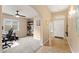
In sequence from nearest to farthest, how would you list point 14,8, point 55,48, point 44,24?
1. point 55,48
2. point 14,8
3. point 44,24

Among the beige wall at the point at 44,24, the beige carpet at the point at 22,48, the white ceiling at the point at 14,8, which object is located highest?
the white ceiling at the point at 14,8

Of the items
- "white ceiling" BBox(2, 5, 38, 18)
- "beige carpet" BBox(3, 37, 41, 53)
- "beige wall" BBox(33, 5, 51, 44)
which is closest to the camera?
"white ceiling" BBox(2, 5, 38, 18)

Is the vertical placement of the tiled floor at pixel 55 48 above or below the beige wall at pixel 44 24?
below

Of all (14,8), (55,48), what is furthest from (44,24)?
(55,48)

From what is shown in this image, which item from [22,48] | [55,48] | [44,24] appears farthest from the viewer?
[44,24]

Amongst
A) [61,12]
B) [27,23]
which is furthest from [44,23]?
[27,23]

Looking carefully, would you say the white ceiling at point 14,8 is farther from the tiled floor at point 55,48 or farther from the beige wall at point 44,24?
the tiled floor at point 55,48

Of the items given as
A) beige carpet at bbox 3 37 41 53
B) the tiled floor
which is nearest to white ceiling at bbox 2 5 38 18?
beige carpet at bbox 3 37 41 53

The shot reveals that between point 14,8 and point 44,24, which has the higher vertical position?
point 14,8

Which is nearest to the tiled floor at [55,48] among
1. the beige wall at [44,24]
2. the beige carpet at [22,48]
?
the beige carpet at [22,48]

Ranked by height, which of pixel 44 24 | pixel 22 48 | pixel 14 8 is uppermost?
pixel 14 8

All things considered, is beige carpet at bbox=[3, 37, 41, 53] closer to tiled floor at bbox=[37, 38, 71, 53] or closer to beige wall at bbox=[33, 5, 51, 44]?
tiled floor at bbox=[37, 38, 71, 53]

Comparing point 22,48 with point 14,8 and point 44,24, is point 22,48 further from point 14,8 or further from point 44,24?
point 44,24
